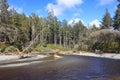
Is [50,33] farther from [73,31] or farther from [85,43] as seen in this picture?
[85,43]

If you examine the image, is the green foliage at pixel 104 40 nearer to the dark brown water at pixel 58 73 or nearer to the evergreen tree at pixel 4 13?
the evergreen tree at pixel 4 13

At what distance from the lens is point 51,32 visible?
125 metres

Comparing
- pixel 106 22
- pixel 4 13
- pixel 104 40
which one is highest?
pixel 106 22

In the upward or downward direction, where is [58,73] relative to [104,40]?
downward

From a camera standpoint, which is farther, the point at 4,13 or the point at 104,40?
the point at 4,13

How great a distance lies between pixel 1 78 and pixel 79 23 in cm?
11624

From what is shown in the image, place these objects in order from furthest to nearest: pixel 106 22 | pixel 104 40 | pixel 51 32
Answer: pixel 51 32, pixel 106 22, pixel 104 40

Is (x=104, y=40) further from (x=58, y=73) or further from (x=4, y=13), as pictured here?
(x=58, y=73)

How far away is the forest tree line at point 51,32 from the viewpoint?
6745 cm

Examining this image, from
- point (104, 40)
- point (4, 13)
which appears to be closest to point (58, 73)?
point (104, 40)

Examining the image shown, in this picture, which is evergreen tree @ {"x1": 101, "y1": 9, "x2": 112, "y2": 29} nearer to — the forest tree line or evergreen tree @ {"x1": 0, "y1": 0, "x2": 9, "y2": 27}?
the forest tree line

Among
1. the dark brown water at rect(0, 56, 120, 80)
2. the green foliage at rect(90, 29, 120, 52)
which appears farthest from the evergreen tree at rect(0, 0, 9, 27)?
the dark brown water at rect(0, 56, 120, 80)

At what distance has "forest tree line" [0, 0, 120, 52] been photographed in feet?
221

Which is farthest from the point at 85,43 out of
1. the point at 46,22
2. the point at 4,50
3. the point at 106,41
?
the point at 46,22
